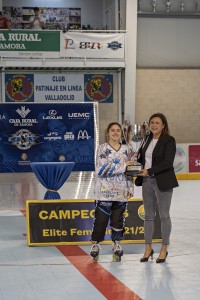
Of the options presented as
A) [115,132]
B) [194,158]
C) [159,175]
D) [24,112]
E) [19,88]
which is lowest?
[194,158]

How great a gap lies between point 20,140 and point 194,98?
14523mm

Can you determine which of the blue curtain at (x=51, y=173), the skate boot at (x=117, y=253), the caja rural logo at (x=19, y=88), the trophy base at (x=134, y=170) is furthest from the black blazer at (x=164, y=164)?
the caja rural logo at (x=19, y=88)

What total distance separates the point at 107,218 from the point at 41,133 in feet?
13.7

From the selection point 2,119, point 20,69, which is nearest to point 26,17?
point 20,69

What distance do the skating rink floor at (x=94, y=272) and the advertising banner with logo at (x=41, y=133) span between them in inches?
59.3

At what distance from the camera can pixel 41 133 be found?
12195mm

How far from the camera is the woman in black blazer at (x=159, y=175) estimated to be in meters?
7.91

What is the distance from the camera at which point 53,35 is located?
23.8m

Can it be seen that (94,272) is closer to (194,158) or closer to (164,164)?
(164,164)

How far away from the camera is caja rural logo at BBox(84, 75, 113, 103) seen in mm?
25734

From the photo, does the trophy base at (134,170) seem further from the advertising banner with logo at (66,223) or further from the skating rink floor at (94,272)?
the advertising banner with logo at (66,223)

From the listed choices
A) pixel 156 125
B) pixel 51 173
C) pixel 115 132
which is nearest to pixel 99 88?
pixel 51 173

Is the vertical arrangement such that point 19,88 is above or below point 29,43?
below

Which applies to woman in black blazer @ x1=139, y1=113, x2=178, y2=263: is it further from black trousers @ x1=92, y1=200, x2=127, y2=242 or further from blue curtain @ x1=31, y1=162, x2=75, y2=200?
blue curtain @ x1=31, y1=162, x2=75, y2=200
